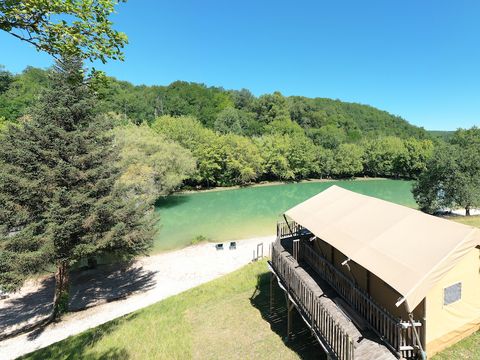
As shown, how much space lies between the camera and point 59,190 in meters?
11.2

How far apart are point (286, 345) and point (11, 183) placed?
11911mm

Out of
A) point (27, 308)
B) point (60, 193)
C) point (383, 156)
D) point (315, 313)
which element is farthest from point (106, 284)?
point (383, 156)

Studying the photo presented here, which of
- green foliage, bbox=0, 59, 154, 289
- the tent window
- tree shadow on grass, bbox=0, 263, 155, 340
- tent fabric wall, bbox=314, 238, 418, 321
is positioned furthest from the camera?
tree shadow on grass, bbox=0, 263, 155, 340

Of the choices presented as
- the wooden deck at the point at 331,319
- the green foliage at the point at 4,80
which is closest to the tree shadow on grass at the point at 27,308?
the wooden deck at the point at 331,319

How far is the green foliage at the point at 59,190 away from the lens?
34.9 feet

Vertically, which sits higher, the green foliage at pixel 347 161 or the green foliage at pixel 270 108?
the green foliage at pixel 270 108

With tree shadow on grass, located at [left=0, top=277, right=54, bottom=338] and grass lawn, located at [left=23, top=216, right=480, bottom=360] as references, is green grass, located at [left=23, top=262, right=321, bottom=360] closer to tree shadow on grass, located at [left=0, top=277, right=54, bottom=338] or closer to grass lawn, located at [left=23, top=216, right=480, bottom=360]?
grass lawn, located at [left=23, top=216, right=480, bottom=360]

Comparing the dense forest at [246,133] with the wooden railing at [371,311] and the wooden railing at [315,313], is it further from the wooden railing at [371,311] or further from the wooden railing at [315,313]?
the wooden railing at [371,311]

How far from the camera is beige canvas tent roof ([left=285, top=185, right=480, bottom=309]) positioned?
5.46 meters

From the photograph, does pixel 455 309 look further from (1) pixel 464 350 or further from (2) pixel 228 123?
(2) pixel 228 123

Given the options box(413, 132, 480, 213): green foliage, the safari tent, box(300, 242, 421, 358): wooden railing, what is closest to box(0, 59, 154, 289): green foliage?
box(300, 242, 421, 358): wooden railing

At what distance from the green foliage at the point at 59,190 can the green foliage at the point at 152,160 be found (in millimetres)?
12818

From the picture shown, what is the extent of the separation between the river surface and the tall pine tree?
4.91 meters

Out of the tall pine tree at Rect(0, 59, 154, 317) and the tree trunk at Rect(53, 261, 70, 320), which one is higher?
the tall pine tree at Rect(0, 59, 154, 317)
